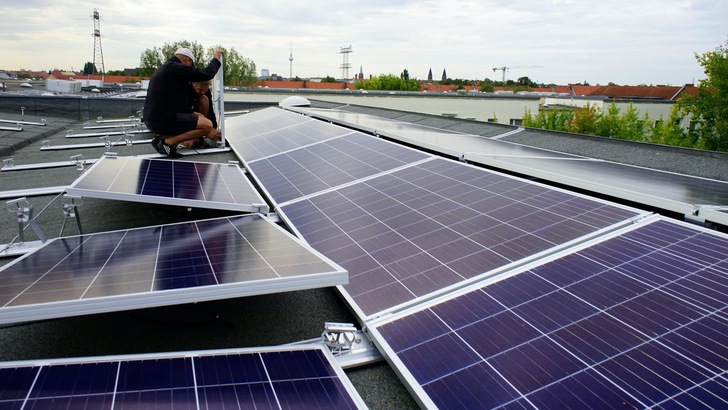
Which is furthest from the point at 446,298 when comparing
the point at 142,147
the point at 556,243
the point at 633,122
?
the point at 633,122

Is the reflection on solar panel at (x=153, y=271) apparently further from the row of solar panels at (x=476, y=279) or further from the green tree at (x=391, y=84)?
the green tree at (x=391, y=84)

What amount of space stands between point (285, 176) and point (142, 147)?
8.87m

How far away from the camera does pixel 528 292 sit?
4035 mm

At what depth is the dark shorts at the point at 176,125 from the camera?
459 inches

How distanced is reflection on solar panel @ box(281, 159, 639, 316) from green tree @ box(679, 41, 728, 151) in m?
52.2

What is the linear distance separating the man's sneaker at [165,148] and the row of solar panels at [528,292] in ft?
24.5

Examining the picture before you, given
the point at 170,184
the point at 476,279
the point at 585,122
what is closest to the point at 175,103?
the point at 170,184

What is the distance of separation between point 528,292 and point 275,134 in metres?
10.8

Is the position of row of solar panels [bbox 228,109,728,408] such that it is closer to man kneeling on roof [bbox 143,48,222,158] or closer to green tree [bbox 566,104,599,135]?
man kneeling on roof [bbox 143,48,222,158]

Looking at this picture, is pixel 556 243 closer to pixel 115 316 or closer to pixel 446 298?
pixel 446 298

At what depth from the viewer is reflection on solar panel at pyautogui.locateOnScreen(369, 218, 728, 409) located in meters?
3.01

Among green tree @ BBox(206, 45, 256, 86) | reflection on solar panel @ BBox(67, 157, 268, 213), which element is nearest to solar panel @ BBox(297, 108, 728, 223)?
reflection on solar panel @ BBox(67, 157, 268, 213)

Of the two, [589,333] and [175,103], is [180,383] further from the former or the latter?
[175,103]

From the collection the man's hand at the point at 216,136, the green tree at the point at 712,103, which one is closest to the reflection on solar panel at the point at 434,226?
the man's hand at the point at 216,136
